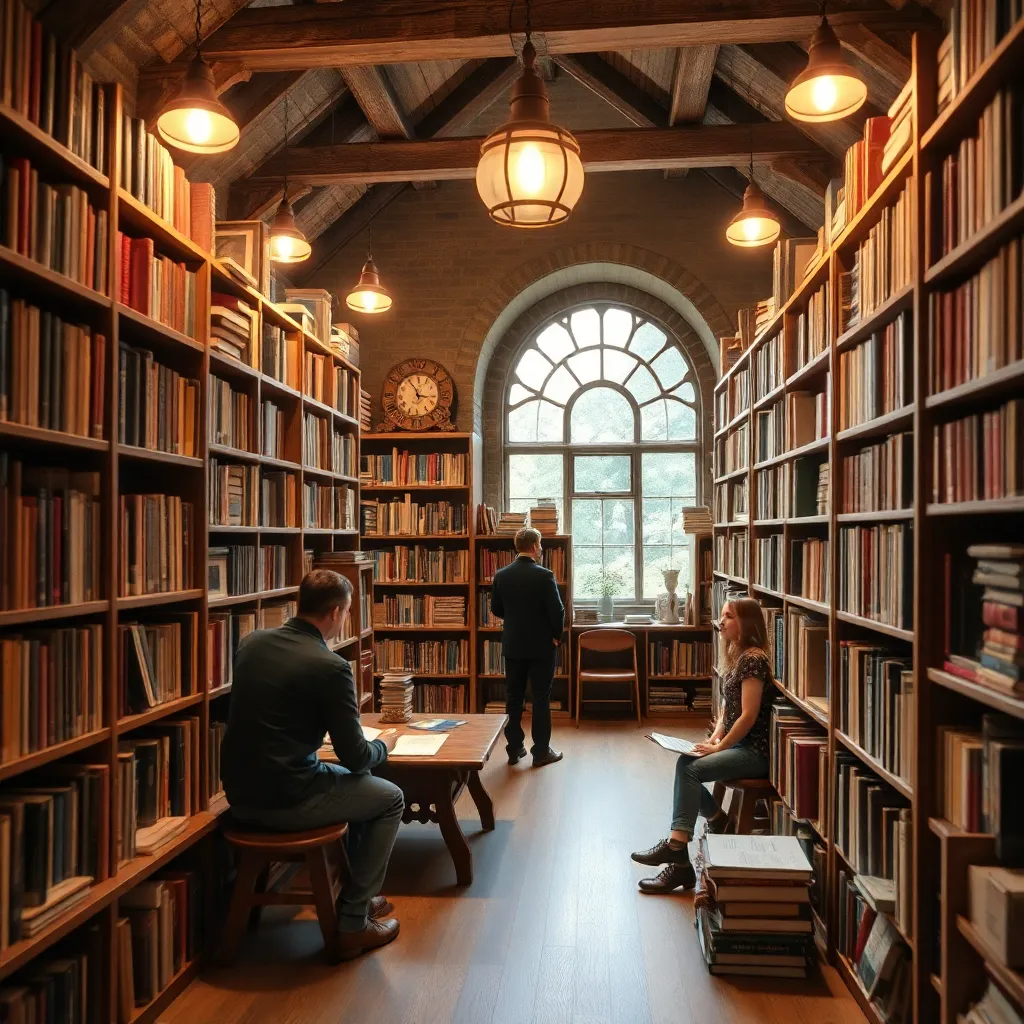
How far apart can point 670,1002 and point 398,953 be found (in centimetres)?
102

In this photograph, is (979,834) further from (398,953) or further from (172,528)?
(172,528)

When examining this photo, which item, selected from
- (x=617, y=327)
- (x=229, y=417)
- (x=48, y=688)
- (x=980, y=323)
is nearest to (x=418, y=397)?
(x=617, y=327)

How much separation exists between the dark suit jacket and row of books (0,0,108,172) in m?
3.94

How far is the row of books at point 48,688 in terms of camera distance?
7.49ft

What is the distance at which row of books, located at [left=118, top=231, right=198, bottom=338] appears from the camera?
9.84ft

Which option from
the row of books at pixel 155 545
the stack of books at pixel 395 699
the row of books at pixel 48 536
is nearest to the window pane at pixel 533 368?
the stack of books at pixel 395 699

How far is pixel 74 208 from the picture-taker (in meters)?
2.63

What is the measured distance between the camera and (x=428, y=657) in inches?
304

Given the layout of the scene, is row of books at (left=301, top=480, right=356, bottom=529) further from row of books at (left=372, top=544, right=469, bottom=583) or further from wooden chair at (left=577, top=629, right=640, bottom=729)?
wooden chair at (left=577, top=629, right=640, bottom=729)

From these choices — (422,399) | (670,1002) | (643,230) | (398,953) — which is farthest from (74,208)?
(643,230)

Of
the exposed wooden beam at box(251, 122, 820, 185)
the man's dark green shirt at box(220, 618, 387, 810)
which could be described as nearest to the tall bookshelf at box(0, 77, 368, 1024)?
the man's dark green shirt at box(220, 618, 387, 810)

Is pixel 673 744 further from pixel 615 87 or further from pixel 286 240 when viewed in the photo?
pixel 615 87

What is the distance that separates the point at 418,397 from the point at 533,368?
1.25 m

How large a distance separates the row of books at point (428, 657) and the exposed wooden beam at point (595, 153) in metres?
3.82
